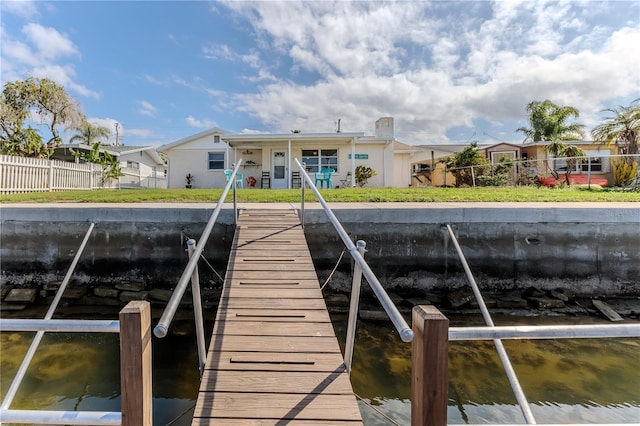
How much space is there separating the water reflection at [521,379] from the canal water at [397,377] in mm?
11

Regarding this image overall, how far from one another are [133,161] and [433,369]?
2982 cm

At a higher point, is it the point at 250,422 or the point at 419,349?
the point at 419,349

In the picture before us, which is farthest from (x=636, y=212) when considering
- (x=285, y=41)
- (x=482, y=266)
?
(x=285, y=41)

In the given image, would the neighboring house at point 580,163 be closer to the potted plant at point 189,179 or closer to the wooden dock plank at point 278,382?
the potted plant at point 189,179

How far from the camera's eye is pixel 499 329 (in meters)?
1.33

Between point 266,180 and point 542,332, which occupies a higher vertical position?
point 266,180

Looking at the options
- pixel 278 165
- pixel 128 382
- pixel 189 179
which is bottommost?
pixel 128 382

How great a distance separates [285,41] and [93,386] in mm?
15471

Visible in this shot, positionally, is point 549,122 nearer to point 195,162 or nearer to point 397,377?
point 195,162

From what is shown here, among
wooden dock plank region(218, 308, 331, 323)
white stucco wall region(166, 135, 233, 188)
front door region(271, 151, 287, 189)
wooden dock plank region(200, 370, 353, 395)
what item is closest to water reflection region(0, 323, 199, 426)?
wooden dock plank region(218, 308, 331, 323)

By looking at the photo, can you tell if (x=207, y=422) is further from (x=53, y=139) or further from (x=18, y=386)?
(x=53, y=139)

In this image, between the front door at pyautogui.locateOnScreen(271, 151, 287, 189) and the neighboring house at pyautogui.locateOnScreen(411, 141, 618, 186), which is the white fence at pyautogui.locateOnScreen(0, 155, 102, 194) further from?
the neighboring house at pyautogui.locateOnScreen(411, 141, 618, 186)

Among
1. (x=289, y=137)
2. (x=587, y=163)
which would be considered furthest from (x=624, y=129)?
(x=289, y=137)

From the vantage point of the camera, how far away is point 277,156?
16.8m
